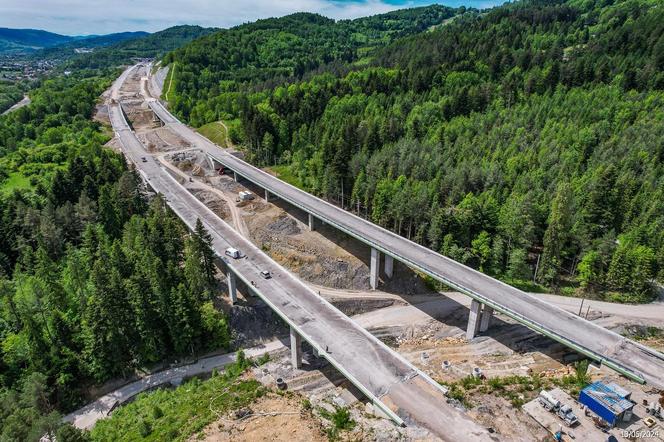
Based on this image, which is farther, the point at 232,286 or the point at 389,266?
the point at 389,266

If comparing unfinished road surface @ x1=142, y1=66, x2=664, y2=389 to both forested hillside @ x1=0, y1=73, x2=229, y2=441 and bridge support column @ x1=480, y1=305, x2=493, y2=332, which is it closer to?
bridge support column @ x1=480, y1=305, x2=493, y2=332

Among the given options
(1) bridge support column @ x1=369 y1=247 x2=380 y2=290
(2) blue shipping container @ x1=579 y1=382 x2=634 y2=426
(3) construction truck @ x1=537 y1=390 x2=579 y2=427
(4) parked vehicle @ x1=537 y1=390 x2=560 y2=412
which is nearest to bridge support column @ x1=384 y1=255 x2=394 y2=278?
(1) bridge support column @ x1=369 y1=247 x2=380 y2=290

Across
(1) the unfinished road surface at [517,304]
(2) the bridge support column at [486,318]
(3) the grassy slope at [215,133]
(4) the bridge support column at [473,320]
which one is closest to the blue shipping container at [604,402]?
(1) the unfinished road surface at [517,304]

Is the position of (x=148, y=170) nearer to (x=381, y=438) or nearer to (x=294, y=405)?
(x=294, y=405)

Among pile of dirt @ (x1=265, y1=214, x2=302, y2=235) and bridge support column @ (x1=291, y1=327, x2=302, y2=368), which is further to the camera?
pile of dirt @ (x1=265, y1=214, x2=302, y2=235)

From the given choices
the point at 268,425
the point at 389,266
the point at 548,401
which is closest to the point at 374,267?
the point at 389,266

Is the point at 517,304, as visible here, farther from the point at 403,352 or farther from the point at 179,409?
the point at 179,409

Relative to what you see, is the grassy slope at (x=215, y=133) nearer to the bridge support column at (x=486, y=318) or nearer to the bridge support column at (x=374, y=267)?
the bridge support column at (x=374, y=267)
